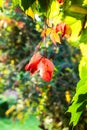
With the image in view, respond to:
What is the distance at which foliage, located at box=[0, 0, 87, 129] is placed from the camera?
1362 mm

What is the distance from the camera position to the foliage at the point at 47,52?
4.47 ft

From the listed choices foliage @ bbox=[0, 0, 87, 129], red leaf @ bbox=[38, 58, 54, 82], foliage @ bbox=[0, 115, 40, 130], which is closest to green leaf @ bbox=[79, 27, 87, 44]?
Answer: foliage @ bbox=[0, 0, 87, 129]

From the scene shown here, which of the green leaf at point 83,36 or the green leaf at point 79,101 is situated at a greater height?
the green leaf at point 83,36

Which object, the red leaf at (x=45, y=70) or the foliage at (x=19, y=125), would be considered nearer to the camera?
the red leaf at (x=45, y=70)

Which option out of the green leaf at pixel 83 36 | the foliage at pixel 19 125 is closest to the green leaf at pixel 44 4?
the green leaf at pixel 83 36

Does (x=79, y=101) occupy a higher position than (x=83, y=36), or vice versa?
(x=83, y=36)

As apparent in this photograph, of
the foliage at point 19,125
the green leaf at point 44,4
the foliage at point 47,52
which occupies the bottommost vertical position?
the foliage at point 19,125

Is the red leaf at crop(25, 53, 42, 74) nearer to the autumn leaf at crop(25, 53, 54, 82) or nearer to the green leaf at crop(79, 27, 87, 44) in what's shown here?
the autumn leaf at crop(25, 53, 54, 82)

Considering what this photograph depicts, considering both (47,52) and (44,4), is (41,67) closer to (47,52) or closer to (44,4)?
(44,4)

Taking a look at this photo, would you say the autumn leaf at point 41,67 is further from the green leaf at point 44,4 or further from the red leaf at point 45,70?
the green leaf at point 44,4

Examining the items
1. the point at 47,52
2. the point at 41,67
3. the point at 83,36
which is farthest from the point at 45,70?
the point at 47,52

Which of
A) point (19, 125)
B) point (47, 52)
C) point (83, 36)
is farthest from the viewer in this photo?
point (19, 125)

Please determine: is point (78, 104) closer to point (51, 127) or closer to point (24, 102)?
point (51, 127)

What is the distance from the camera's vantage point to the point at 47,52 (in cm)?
537
